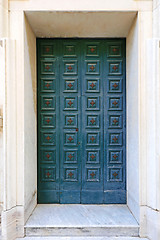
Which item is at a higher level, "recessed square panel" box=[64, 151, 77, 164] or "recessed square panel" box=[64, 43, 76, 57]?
"recessed square panel" box=[64, 43, 76, 57]

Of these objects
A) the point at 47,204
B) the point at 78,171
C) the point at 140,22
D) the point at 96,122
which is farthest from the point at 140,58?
the point at 47,204

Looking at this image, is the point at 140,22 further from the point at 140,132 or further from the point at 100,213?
the point at 100,213

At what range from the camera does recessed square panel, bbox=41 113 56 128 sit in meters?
4.15

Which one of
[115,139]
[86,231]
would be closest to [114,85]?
[115,139]

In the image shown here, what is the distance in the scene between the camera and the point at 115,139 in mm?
4152

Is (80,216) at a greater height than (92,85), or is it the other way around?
(92,85)

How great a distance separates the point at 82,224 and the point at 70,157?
122 cm

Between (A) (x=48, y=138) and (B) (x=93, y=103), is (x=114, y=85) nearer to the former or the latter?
(B) (x=93, y=103)

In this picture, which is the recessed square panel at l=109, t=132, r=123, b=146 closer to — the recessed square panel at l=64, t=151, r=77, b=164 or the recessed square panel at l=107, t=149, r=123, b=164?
the recessed square panel at l=107, t=149, r=123, b=164

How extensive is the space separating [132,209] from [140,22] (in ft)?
10.3

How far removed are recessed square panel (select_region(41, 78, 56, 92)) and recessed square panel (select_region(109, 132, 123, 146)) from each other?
1.45 metres

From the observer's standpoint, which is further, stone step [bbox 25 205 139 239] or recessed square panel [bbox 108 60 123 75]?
recessed square panel [bbox 108 60 123 75]

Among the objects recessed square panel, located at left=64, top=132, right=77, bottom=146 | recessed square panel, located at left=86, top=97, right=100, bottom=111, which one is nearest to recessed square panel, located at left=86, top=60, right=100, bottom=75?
recessed square panel, located at left=86, top=97, right=100, bottom=111

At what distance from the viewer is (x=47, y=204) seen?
4.14m
